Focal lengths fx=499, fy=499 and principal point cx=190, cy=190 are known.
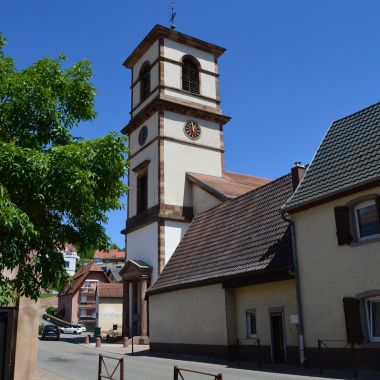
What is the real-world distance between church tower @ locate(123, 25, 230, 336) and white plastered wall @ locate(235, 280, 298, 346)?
12.7 meters

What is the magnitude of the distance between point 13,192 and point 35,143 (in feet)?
4.42

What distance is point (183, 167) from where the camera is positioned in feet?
114

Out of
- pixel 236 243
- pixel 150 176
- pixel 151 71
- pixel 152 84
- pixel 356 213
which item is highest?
pixel 151 71

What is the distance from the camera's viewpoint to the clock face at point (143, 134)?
1451 inches

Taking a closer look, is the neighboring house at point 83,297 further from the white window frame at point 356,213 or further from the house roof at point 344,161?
the white window frame at point 356,213

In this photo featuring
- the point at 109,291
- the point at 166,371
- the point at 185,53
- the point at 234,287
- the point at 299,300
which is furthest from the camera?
the point at 109,291

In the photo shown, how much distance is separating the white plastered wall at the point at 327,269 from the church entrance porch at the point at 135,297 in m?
17.3

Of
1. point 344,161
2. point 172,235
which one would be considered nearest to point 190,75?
point 172,235

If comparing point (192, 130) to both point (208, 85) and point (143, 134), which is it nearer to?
point (143, 134)

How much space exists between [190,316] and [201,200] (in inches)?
467

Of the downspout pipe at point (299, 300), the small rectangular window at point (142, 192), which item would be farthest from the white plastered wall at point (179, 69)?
the downspout pipe at point (299, 300)

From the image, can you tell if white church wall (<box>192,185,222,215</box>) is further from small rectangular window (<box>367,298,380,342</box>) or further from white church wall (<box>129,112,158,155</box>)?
small rectangular window (<box>367,298,380,342</box>)

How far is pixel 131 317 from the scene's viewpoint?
33.8m

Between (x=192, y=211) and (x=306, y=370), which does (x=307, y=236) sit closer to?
(x=306, y=370)
